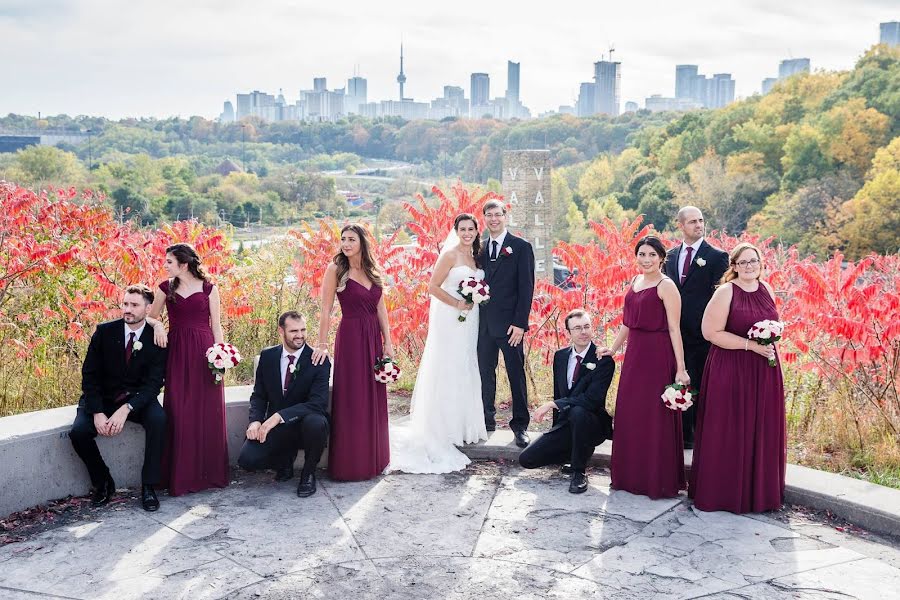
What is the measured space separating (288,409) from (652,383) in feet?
9.24

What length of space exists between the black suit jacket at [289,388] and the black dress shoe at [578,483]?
2021mm

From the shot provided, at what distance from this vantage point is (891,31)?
172 m

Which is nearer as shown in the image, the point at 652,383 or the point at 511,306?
the point at 652,383

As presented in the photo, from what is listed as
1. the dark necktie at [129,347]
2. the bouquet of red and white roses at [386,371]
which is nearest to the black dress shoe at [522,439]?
the bouquet of red and white roses at [386,371]

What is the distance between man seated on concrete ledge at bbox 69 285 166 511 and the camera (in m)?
6.28

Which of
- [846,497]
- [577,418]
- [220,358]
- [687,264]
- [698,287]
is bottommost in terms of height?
[846,497]

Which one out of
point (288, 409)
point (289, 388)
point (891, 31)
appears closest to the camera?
point (288, 409)

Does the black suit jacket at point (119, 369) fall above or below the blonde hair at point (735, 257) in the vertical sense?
below

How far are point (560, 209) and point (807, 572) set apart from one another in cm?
8878

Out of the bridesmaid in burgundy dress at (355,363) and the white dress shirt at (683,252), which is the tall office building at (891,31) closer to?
the white dress shirt at (683,252)

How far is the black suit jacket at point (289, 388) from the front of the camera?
6742 mm

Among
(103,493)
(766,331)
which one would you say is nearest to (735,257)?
(766,331)

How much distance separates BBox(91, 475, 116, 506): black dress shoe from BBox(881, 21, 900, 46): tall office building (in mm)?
193195

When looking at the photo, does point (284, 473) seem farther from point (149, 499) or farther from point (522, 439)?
point (522, 439)
